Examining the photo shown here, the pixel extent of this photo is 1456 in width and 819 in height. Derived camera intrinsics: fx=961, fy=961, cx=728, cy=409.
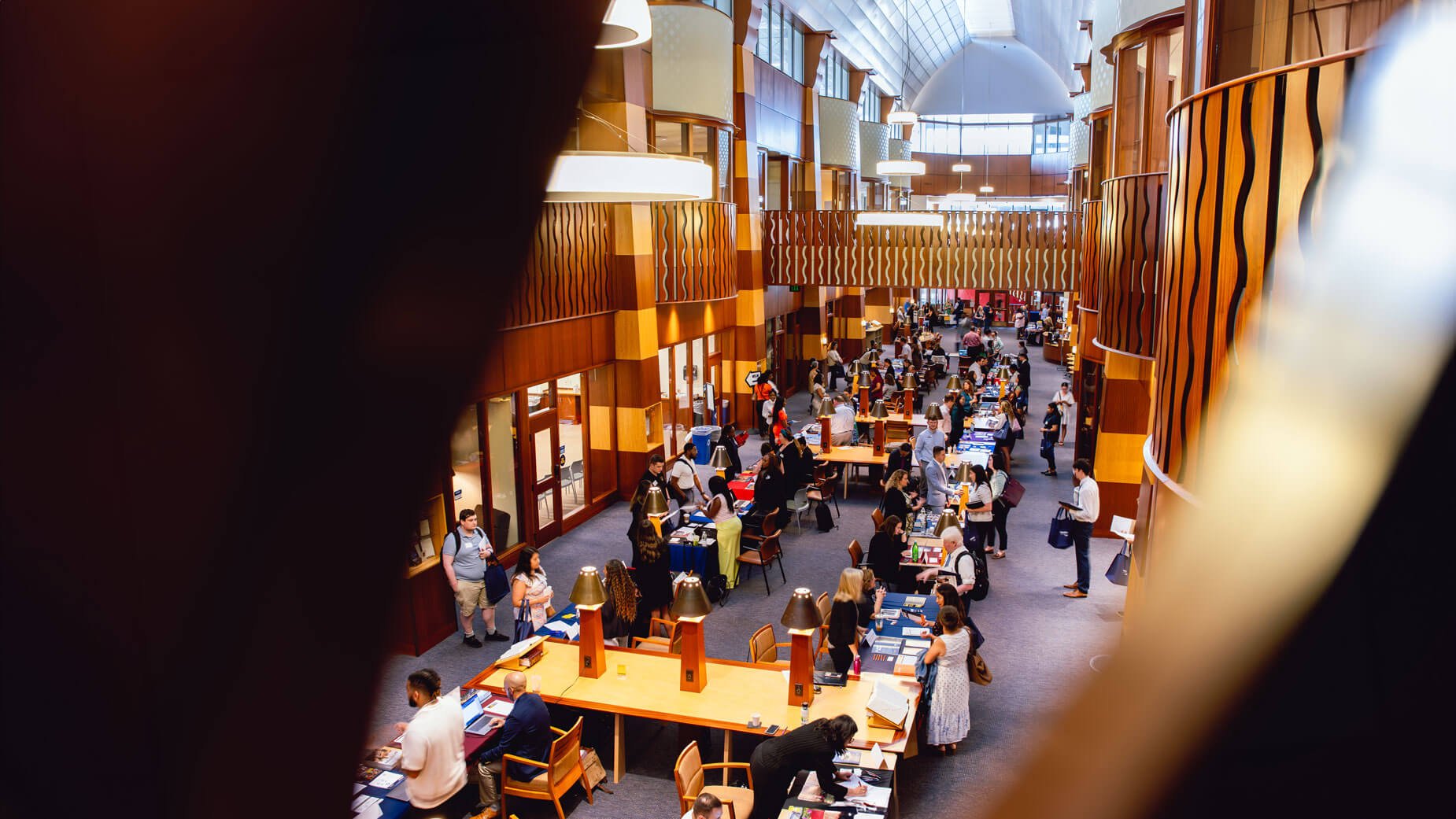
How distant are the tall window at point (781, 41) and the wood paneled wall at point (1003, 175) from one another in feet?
64.2

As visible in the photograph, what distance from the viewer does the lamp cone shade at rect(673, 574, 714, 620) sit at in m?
6.80

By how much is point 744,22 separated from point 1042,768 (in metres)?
15.0

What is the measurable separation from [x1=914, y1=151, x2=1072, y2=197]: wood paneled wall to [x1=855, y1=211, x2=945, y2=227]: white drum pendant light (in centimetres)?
2427

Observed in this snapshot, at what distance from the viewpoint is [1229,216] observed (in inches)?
119

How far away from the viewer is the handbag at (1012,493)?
1110 centimetres

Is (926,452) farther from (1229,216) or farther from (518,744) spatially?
(1229,216)

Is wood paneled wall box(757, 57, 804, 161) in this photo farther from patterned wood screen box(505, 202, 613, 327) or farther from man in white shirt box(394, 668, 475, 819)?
man in white shirt box(394, 668, 475, 819)

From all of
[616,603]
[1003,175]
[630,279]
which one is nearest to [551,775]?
[616,603]

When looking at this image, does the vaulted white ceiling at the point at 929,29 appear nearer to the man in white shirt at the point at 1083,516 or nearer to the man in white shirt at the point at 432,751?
the man in white shirt at the point at 1083,516

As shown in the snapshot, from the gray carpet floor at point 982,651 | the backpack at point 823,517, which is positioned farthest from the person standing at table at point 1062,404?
the backpack at point 823,517

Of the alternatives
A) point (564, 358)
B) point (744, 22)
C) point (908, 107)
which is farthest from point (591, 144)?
point (908, 107)

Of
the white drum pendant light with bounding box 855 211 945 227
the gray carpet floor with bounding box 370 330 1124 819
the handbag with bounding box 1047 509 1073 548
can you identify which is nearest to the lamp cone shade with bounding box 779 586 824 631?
the gray carpet floor with bounding box 370 330 1124 819

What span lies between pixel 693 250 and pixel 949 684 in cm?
914

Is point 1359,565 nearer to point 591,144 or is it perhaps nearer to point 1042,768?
point 1042,768
